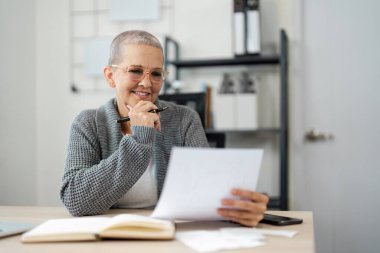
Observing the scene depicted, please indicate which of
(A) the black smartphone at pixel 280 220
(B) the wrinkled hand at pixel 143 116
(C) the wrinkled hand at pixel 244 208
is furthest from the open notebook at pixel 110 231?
(B) the wrinkled hand at pixel 143 116

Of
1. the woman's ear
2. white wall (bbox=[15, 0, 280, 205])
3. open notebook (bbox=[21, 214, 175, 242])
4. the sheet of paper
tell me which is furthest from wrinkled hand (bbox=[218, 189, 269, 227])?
white wall (bbox=[15, 0, 280, 205])

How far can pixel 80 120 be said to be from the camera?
4.98 feet

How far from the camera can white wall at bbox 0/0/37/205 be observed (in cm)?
298

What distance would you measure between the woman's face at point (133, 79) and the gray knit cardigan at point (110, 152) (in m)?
0.07

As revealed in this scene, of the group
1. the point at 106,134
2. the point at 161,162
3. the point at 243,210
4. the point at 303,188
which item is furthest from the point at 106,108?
the point at 303,188

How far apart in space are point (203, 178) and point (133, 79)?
2.22 ft

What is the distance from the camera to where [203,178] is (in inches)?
38.3

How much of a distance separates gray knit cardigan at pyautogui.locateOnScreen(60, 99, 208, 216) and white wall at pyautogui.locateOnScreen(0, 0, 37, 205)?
1.61 metres

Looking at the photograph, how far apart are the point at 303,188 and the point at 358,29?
997 mm

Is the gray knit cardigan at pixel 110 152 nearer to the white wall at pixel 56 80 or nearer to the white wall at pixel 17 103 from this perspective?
the white wall at pixel 56 80

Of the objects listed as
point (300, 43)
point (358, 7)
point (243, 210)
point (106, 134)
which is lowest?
point (243, 210)

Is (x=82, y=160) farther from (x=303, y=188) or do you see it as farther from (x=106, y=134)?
(x=303, y=188)

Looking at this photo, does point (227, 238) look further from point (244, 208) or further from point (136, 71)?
point (136, 71)

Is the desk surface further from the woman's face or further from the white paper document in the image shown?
the woman's face
